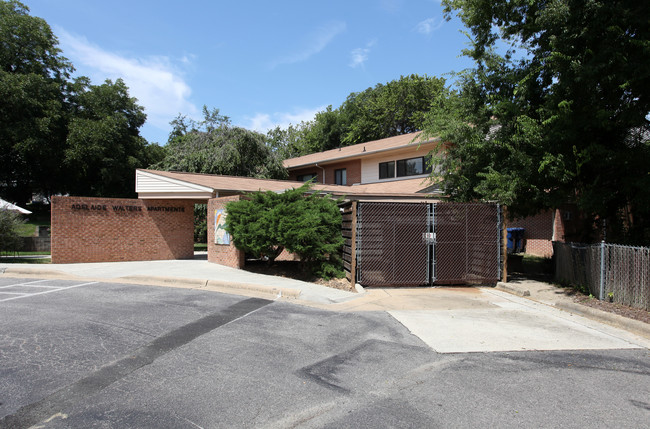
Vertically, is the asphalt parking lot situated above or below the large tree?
below

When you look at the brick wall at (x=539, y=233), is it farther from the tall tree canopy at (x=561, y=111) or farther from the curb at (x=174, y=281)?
the curb at (x=174, y=281)

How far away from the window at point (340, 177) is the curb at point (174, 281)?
53.2ft

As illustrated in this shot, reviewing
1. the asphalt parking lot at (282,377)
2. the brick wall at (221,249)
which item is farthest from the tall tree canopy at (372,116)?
the asphalt parking lot at (282,377)

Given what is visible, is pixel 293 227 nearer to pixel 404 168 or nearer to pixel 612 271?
pixel 612 271

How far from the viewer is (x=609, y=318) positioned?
7.29 metres

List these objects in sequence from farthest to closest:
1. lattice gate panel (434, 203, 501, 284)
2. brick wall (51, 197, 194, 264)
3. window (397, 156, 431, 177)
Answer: window (397, 156, 431, 177) → brick wall (51, 197, 194, 264) → lattice gate panel (434, 203, 501, 284)

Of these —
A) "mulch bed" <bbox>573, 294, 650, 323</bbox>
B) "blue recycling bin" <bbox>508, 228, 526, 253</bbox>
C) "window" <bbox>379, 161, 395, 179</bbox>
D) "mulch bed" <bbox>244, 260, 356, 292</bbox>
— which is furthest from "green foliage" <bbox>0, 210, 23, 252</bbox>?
"blue recycling bin" <bbox>508, 228, 526, 253</bbox>

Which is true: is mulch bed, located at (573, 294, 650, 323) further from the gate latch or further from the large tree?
the large tree

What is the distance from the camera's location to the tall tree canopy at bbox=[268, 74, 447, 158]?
1510 inches

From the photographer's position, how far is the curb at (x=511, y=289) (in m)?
9.88

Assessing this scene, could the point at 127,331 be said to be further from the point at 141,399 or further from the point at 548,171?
the point at 548,171

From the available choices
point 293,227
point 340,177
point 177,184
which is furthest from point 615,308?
point 340,177

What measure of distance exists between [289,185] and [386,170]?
21.6ft

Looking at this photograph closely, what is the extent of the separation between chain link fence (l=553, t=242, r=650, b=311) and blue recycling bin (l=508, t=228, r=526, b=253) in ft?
32.9
